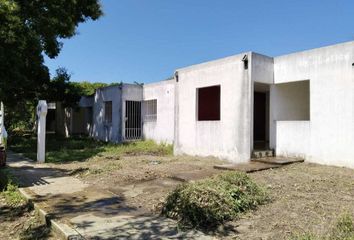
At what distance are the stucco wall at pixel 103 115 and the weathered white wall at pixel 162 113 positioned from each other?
4.95 feet

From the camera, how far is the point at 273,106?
11.3 m

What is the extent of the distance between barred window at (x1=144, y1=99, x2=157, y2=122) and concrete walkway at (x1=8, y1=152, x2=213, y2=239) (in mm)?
9760

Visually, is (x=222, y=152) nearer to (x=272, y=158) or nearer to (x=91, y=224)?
(x=272, y=158)

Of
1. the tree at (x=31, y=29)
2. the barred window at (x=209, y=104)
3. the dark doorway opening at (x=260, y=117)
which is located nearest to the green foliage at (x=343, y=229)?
the barred window at (x=209, y=104)

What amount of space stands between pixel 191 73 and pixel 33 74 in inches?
382

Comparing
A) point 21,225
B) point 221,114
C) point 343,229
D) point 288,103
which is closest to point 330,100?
point 288,103

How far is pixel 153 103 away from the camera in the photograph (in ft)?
59.6

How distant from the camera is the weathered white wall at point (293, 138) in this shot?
1013 cm

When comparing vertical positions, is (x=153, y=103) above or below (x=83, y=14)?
below

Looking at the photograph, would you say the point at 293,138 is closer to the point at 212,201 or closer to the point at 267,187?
the point at 267,187

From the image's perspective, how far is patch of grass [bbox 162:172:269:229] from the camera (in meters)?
4.90

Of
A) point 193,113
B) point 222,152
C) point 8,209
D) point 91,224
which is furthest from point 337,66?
point 8,209

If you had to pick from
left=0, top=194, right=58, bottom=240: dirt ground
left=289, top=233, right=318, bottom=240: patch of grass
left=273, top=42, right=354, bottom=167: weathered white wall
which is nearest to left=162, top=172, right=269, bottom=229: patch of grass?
left=289, top=233, right=318, bottom=240: patch of grass

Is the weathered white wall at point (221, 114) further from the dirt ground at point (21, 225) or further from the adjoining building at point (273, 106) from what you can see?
the dirt ground at point (21, 225)
